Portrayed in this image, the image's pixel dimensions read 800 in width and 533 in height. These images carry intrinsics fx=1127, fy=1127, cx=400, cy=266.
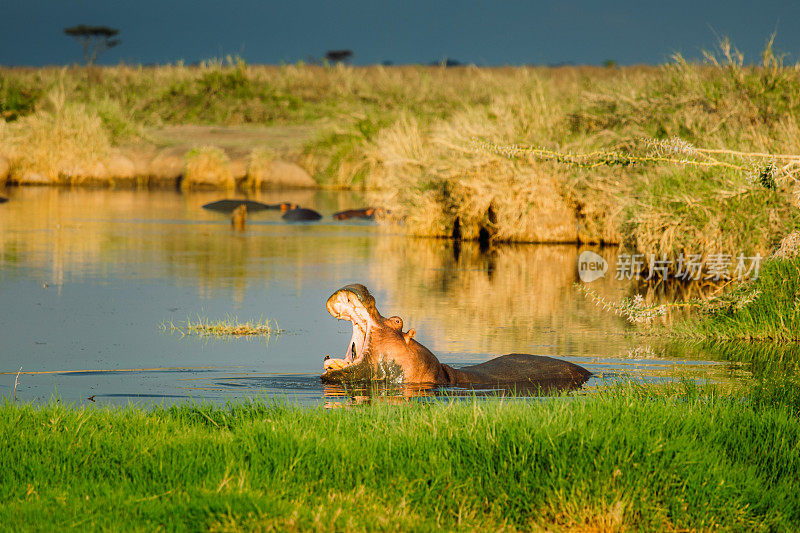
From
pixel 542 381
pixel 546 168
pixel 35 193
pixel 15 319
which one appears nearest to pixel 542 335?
pixel 542 381

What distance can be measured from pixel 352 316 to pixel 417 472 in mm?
2789

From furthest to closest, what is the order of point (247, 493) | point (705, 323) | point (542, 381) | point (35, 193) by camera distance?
point (35, 193) → point (705, 323) → point (542, 381) → point (247, 493)

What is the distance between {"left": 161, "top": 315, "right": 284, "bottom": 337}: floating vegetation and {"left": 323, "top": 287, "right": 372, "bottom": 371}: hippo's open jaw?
11.2 feet

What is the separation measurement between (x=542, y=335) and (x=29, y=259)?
32.8 feet

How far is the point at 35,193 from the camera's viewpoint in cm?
3484

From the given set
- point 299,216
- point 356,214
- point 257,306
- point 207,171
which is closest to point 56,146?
point 207,171

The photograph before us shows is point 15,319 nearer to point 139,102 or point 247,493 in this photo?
point 247,493

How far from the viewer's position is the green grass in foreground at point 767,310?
11516 mm

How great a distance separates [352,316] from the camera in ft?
27.1

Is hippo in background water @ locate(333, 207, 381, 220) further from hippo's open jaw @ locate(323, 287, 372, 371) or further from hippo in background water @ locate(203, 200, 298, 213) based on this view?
hippo's open jaw @ locate(323, 287, 372, 371)

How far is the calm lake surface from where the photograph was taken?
31.8 ft

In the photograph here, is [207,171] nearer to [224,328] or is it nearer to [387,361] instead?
[224,328]

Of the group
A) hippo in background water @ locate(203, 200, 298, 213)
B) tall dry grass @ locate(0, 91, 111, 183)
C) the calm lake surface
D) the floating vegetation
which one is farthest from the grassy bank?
tall dry grass @ locate(0, 91, 111, 183)

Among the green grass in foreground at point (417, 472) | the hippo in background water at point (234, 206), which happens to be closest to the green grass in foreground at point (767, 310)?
the green grass in foreground at point (417, 472)
